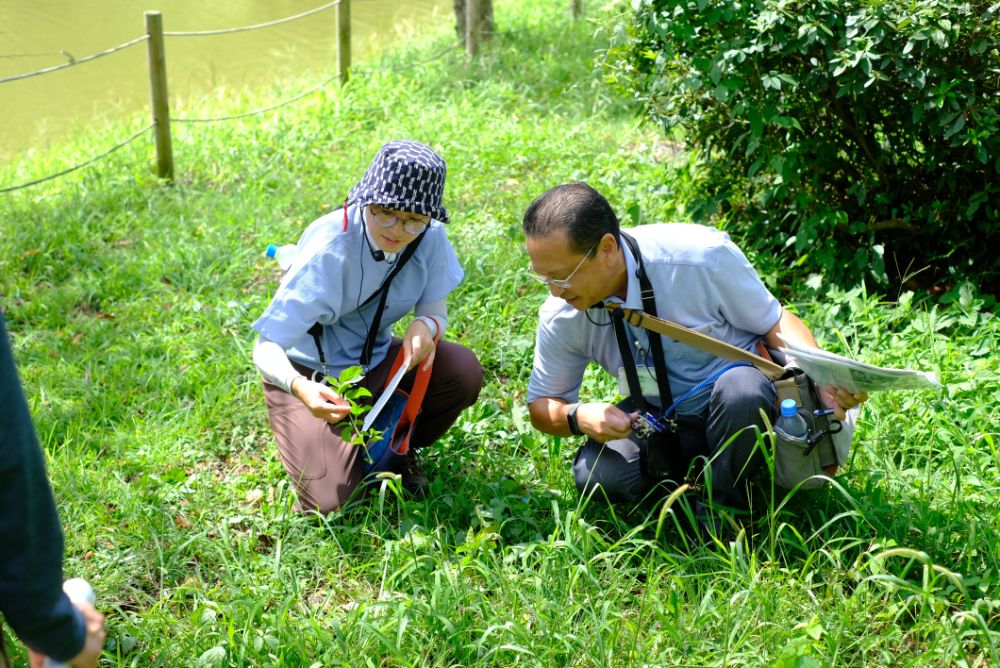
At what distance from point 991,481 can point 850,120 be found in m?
1.77

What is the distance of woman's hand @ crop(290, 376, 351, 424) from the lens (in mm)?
2799

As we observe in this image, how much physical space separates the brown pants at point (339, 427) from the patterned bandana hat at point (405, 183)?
0.61 m

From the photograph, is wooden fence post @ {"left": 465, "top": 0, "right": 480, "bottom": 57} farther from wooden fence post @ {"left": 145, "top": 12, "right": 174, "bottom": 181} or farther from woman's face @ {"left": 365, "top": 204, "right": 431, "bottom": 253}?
woman's face @ {"left": 365, "top": 204, "right": 431, "bottom": 253}

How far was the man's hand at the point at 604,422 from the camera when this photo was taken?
2.74 metres

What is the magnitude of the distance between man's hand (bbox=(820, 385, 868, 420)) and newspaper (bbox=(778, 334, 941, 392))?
0.03 metres

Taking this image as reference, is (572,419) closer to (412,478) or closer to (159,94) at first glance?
(412,478)

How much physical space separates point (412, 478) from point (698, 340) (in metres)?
1.10

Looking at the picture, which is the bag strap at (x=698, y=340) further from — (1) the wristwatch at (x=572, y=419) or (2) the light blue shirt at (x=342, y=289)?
(2) the light blue shirt at (x=342, y=289)

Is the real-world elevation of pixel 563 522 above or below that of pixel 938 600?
below

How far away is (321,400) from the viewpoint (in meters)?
2.85

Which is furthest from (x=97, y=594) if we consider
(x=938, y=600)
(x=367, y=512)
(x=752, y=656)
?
(x=938, y=600)

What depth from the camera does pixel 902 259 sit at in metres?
4.18

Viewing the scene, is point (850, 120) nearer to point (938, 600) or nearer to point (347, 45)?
point (938, 600)

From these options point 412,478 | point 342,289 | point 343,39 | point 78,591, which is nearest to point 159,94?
point 343,39
